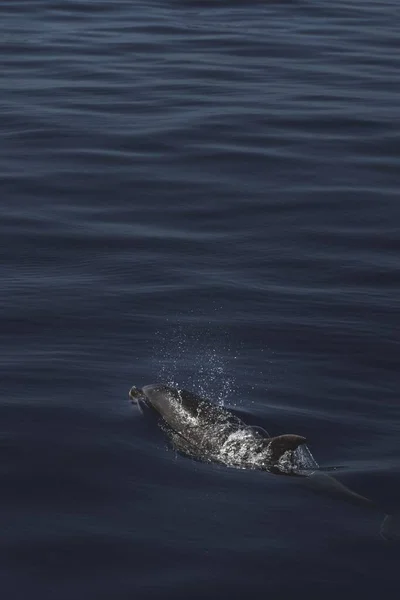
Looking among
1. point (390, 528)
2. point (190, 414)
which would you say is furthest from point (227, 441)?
point (390, 528)

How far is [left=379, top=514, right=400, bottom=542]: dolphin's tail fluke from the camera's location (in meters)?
10.9

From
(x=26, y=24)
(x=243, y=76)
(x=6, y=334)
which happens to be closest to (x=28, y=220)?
(x=6, y=334)

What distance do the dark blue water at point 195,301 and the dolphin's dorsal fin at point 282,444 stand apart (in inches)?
10.3

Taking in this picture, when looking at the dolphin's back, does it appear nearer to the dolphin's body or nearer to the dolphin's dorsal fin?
the dolphin's body

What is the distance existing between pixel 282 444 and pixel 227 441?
0.91m

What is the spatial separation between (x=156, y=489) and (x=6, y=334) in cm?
429

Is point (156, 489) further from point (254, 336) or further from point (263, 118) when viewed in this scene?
point (263, 118)

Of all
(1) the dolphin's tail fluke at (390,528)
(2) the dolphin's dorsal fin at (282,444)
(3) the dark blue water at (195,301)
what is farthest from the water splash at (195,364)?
(1) the dolphin's tail fluke at (390,528)

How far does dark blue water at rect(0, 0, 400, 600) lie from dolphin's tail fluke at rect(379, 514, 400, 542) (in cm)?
11

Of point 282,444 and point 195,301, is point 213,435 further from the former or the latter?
point 195,301

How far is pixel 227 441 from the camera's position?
492 inches

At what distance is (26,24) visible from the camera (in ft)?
111

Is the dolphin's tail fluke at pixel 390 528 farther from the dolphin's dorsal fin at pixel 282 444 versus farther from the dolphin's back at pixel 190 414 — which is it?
the dolphin's back at pixel 190 414

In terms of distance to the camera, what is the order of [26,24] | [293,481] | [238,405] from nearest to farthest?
1. [293,481]
2. [238,405]
3. [26,24]
